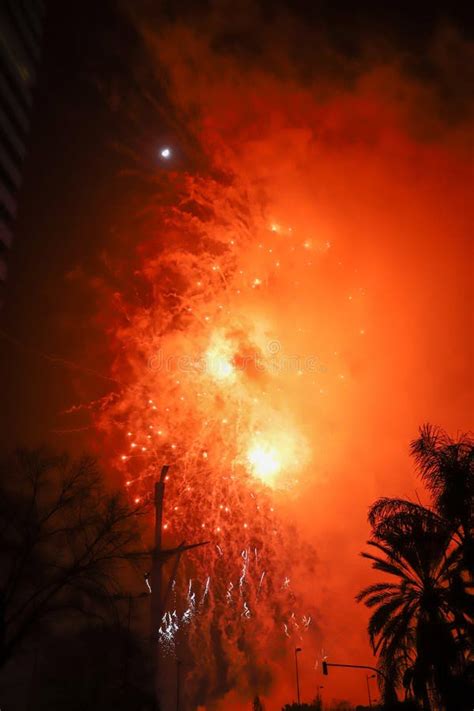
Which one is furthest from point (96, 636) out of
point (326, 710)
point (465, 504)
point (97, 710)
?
point (465, 504)

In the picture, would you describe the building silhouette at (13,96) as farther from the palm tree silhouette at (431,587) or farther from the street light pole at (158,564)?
the palm tree silhouette at (431,587)

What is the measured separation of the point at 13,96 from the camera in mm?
36406

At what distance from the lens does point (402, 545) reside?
55.7 feet

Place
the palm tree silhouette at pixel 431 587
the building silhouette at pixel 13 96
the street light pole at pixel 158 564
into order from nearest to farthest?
the palm tree silhouette at pixel 431 587, the street light pole at pixel 158 564, the building silhouette at pixel 13 96

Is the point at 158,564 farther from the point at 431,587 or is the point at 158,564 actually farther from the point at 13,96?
the point at 13,96

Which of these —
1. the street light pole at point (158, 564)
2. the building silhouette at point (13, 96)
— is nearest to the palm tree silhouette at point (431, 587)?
the street light pole at point (158, 564)

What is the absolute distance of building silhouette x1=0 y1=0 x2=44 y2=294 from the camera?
3522cm

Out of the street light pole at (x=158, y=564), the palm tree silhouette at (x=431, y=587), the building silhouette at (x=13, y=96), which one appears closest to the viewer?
the palm tree silhouette at (x=431, y=587)

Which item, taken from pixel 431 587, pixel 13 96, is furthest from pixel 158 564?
pixel 13 96

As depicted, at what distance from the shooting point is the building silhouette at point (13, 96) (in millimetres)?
35219

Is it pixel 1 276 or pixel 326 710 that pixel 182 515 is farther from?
pixel 326 710

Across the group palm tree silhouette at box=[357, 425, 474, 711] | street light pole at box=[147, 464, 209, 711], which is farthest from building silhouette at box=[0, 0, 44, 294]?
palm tree silhouette at box=[357, 425, 474, 711]

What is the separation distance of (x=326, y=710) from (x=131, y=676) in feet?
117

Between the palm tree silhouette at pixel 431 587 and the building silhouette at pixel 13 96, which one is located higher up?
the building silhouette at pixel 13 96
